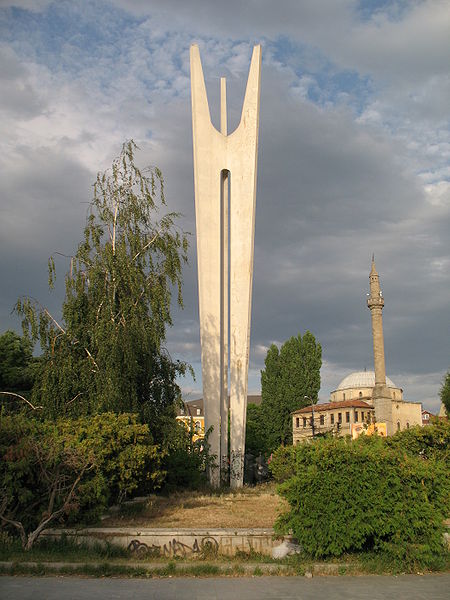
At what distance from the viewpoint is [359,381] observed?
71500 mm

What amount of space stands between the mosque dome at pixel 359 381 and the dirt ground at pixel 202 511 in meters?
57.1

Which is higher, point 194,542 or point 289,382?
point 289,382

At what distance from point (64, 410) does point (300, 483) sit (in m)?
7.93

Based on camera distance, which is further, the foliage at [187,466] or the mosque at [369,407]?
the mosque at [369,407]

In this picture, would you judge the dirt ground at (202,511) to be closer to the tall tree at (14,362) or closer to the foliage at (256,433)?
the tall tree at (14,362)

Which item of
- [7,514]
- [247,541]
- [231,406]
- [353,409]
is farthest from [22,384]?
[353,409]

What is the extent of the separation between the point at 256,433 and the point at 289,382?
5483mm

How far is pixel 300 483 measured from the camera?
821cm

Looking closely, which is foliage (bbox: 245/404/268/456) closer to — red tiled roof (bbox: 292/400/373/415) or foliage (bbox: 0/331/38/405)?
red tiled roof (bbox: 292/400/373/415)

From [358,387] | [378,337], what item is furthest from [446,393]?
[358,387]

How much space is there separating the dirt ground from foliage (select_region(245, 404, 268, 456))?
631 inches

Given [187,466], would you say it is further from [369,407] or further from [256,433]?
[369,407]

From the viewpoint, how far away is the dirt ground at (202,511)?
1096 centimetres

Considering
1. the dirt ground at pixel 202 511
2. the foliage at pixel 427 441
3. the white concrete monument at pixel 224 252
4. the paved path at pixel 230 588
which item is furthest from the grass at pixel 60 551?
the white concrete monument at pixel 224 252
